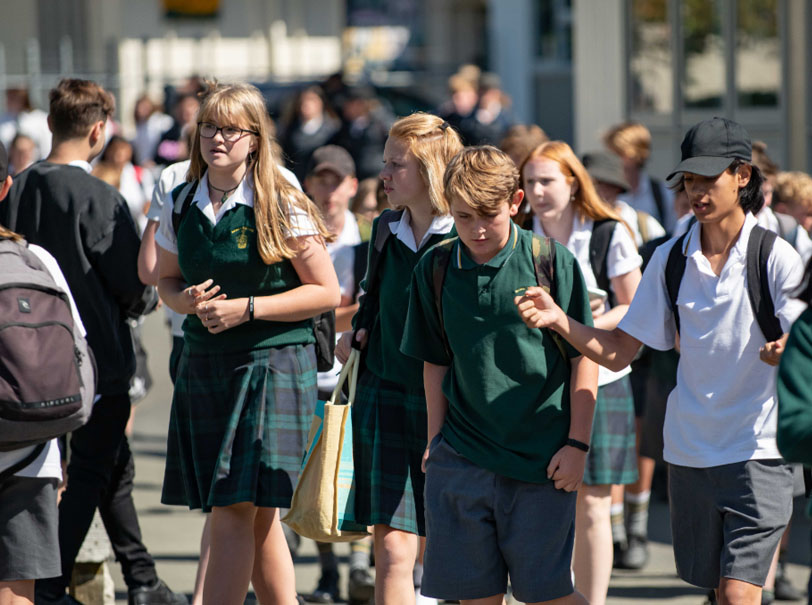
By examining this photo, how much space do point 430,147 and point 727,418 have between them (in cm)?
134

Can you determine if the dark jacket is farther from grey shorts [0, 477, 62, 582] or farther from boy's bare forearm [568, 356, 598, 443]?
boy's bare forearm [568, 356, 598, 443]

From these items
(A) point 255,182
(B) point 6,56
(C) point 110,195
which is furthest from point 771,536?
(B) point 6,56

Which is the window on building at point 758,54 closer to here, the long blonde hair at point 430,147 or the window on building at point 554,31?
the long blonde hair at point 430,147

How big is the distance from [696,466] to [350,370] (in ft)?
4.04

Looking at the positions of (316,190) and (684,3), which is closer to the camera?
(316,190)

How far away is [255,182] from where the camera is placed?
179 inches

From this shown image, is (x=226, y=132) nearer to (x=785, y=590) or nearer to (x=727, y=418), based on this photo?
(x=727, y=418)

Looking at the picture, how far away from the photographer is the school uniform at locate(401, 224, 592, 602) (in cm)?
389

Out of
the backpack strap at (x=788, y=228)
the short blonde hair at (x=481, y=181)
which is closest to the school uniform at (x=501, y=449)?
the short blonde hair at (x=481, y=181)

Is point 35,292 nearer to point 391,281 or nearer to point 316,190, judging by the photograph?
point 391,281

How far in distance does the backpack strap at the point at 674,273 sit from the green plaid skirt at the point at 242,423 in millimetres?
1333

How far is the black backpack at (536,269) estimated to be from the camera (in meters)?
3.96

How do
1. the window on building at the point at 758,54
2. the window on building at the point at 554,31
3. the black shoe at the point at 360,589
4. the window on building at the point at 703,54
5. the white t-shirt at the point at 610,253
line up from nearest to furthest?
the white t-shirt at the point at 610,253 < the black shoe at the point at 360,589 < the window on building at the point at 758,54 < the window on building at the point at 703,54 < the window on building at the point at 554,31

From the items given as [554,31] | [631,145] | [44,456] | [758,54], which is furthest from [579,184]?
[554,31]
